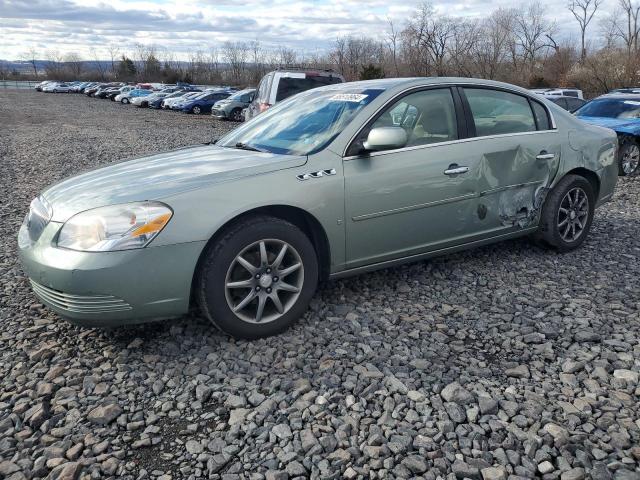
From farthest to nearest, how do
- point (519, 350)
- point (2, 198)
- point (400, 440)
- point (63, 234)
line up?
point (2, 198) → point (519, 350) → point (63, 234) → point (400, 440)

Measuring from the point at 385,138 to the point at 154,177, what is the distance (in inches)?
58.3

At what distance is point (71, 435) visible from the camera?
261 cm

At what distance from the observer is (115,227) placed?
308 cm

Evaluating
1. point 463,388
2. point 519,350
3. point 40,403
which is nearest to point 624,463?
point 463,388

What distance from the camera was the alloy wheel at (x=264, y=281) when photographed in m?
3.36

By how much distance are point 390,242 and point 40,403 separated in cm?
236

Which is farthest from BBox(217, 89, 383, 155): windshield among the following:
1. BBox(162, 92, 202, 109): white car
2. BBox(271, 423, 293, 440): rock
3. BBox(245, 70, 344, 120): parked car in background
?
BBox(162, 92, 202, 109): white car

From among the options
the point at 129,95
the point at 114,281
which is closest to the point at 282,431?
the point at 114,281

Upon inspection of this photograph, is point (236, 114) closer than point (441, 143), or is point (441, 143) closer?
point (441, 143)

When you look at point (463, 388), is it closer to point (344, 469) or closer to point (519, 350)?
point (519, 350)

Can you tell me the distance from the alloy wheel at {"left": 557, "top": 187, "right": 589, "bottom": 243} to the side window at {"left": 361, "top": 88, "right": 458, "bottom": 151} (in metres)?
1.47

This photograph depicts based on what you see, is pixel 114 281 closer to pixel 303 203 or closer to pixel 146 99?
pixel 303 203

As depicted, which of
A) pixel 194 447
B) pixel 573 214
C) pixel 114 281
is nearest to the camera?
pixel 194 447

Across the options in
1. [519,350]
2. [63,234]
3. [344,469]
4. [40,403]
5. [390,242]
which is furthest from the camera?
[390,242]
